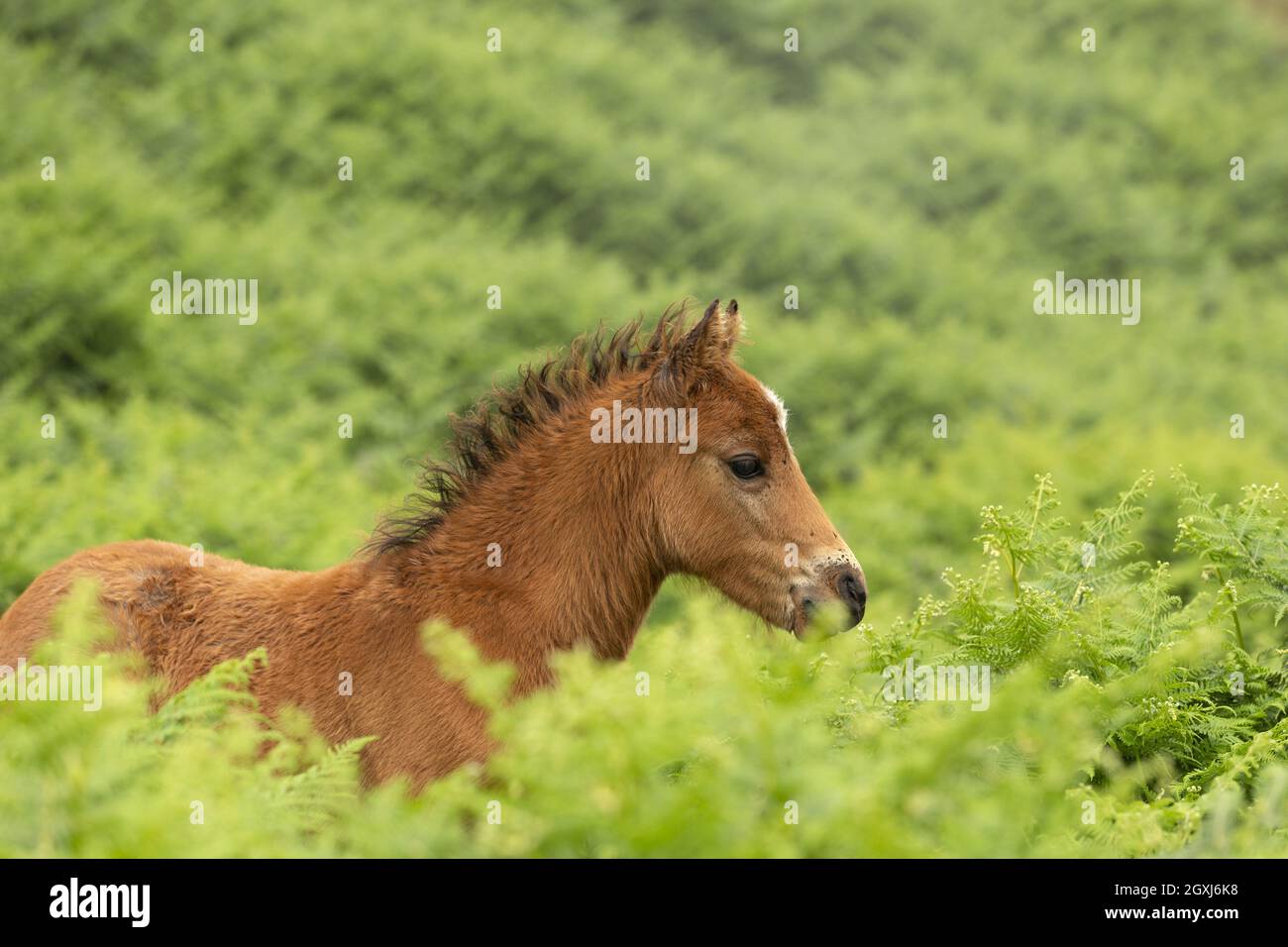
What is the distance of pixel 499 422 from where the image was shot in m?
5.88

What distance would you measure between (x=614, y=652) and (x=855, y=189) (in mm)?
20562

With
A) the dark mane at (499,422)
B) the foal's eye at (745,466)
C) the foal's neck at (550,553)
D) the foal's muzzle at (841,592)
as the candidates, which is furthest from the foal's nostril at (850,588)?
the dark mane at (499,422)

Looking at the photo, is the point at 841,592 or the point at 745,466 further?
the point at 745,466

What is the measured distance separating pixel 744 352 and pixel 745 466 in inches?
466

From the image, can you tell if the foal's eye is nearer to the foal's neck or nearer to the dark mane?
the foal's neck

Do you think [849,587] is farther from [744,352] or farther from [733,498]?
[744,352]

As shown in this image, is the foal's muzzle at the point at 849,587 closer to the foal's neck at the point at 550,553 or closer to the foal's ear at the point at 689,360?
the foal's neck at the point at 550,553

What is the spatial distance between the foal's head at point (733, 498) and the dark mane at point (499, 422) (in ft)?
0.78

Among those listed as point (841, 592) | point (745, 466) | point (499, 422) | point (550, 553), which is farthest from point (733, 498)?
point (499, 422)

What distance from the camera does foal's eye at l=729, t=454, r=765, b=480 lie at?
562 centimetres

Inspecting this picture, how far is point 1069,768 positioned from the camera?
416 centimetres

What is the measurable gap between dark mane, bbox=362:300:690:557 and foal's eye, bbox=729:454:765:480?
0.61 m
